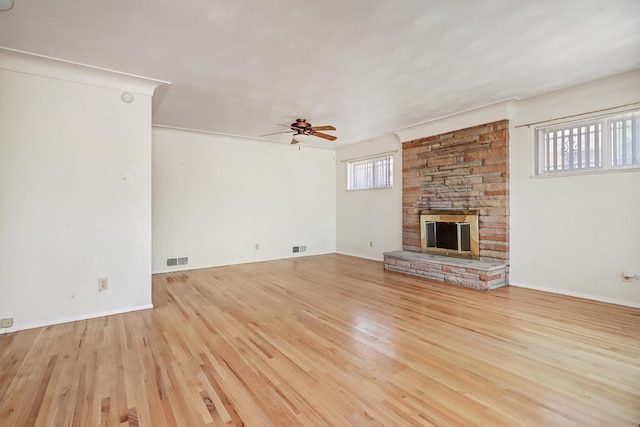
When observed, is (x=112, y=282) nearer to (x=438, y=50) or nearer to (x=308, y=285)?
(x=308, y=285)

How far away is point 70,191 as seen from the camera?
10.5ft

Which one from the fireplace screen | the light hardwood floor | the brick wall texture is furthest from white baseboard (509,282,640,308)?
the fireplace screen

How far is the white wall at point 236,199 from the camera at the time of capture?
5586mm

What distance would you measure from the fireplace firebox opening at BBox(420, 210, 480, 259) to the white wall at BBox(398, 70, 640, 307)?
0.55 metres

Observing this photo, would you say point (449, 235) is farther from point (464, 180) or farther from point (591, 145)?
point (591, 145)

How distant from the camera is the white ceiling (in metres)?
2.23

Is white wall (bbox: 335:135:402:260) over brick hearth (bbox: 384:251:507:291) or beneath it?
over

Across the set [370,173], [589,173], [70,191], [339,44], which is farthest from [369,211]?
[70,191]

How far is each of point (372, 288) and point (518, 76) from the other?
318 cm

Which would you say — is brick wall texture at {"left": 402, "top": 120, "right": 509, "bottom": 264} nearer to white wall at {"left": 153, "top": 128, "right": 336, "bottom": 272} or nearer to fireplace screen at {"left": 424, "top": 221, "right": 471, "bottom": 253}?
fireplace screen at {"left": 424, "top": 221, "right": 471, "bottom": 253}

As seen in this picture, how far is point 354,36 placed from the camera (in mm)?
2580

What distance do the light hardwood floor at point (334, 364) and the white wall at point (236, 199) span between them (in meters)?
2.21

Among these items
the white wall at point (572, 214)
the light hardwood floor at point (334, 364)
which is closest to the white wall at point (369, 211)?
the white wall at point (572, 214)

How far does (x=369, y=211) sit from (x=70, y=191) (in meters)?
5.23
